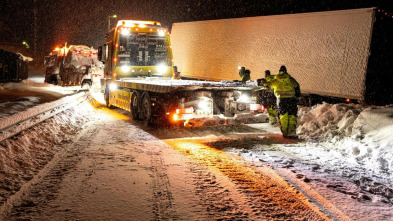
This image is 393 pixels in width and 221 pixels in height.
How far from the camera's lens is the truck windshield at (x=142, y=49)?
1327 centimetres

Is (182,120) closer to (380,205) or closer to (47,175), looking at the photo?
(47,175)

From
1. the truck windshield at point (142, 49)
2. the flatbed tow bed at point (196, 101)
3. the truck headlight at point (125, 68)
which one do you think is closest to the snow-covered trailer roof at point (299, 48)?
the flatbed tow bed at point (196, 101)

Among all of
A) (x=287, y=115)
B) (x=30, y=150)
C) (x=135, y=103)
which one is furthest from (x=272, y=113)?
(x=30, y=150)

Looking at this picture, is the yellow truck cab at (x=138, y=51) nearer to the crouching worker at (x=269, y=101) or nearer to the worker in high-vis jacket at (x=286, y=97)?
the crouching worker at (x=269, y=101)

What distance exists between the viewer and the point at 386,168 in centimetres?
621

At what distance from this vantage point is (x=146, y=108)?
10828 mm

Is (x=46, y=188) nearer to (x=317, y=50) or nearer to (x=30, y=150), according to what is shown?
(x=30, y=150)

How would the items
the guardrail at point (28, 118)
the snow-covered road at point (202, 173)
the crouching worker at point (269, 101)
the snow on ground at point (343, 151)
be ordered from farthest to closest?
the crouching worker at point (269, 101) < the guardrail at point (28, 118) < the snow on ground at point (343, 151) < the snow-covered road at point (202, 173)

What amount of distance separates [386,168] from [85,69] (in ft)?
64.9

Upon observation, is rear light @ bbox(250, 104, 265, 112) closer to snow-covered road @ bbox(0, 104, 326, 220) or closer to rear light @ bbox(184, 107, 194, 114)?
rear light @ bbox(184, 107, 194, 114)

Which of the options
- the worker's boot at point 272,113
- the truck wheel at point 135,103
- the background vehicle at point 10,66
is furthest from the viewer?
the background vehicle at point 10,66

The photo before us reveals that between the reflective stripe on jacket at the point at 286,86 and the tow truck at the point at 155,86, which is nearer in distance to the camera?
the tow truck at the point at 155,86

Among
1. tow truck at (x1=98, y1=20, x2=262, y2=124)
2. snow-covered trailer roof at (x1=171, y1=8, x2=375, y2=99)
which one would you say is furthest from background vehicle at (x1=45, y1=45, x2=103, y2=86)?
tow truck at (x1=98, y1=20, x2=262, y2=124)

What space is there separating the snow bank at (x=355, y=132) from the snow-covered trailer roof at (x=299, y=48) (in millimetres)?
1153
